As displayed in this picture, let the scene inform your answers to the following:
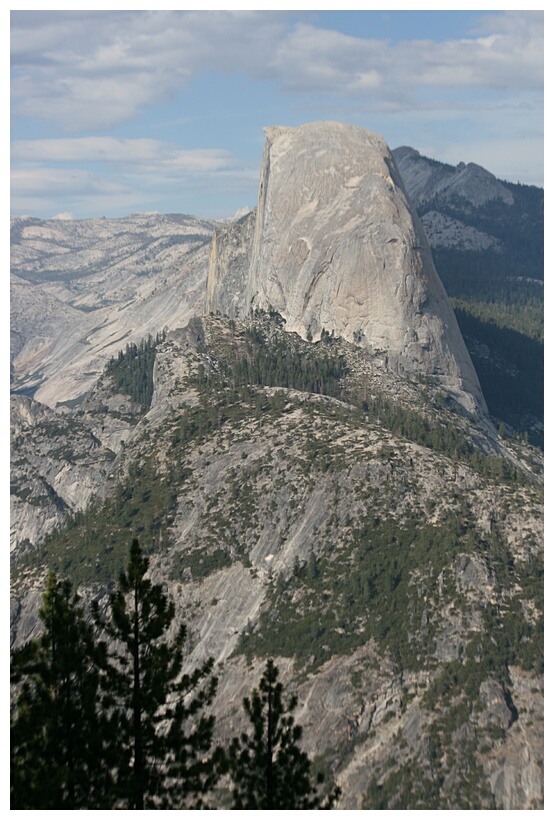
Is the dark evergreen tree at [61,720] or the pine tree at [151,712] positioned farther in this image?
the pine tree at [151,712]

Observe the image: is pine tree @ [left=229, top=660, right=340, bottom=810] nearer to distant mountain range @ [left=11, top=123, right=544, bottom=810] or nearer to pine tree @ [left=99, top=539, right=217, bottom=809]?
pine tree @ [left=99, top=539, right=217, bottom=809]

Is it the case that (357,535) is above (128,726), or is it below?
below

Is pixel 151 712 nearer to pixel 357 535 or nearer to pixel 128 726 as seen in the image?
pixel 128 726

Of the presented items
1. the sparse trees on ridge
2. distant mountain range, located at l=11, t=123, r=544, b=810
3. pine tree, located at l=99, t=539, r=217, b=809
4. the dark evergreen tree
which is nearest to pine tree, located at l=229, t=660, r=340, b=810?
the sparse trees on ridge

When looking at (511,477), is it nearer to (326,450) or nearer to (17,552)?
(326,450)

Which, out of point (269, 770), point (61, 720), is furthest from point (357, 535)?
point (61, 720)

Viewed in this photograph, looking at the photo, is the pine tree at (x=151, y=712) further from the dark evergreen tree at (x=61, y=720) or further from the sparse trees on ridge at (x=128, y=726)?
the dark evergreen tree at (x=61, y=720)

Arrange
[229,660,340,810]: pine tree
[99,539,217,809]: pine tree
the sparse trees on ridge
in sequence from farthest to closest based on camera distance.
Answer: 1. [229,660,340,810]: pine tree
2. [99,539,217,809]: pine tree
3. the sparse trees on ridge

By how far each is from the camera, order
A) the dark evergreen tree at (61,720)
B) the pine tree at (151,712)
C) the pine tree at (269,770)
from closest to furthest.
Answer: the dark evergreen tree at (61,720) → the pine tree at (151,712) → the pine tree at (269,770)

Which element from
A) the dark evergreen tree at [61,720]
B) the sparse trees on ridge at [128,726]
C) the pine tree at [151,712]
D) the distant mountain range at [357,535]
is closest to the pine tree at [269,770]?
the sparse trees on ridge at [128,726]
